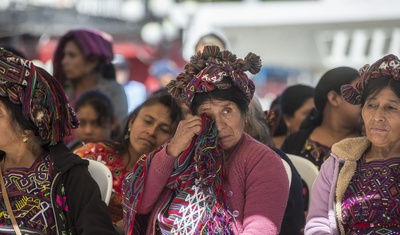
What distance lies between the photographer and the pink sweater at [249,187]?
11.1ft

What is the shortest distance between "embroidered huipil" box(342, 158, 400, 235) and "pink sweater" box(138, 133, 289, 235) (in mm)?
293

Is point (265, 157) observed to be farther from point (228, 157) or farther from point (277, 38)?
point (277, 38)

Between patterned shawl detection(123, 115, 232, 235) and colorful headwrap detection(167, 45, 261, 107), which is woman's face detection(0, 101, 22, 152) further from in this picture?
colorful headwrap detection(167, 45, 261, 107)

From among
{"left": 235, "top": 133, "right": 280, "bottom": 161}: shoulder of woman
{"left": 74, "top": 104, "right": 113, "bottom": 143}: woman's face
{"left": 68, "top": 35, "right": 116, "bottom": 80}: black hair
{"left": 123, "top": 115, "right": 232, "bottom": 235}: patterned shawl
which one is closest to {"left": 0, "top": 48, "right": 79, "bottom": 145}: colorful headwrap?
{"left": 123, "top": 115, "right": 232, "bottom": 235}: patterned shawl

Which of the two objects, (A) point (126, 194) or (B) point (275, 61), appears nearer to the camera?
(A) point (126, 194)

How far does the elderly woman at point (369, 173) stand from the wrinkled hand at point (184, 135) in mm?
648

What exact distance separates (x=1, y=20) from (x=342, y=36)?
52.4ft

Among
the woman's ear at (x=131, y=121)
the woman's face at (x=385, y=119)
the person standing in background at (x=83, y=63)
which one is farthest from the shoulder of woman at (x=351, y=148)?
the person standing in background at (x=83, y=63)

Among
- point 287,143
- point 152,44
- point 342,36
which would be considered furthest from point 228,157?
point 342,36

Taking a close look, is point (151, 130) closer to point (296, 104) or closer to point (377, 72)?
point (377, 72)

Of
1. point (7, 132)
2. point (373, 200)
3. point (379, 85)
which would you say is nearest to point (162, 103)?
point (7, 132)

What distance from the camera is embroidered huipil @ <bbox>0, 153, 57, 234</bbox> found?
3.52 meters

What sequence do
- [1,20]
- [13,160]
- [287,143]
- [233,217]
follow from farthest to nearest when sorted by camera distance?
[1,20] → [287,143] → [13,160] → [233,217]

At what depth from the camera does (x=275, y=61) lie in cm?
2667
